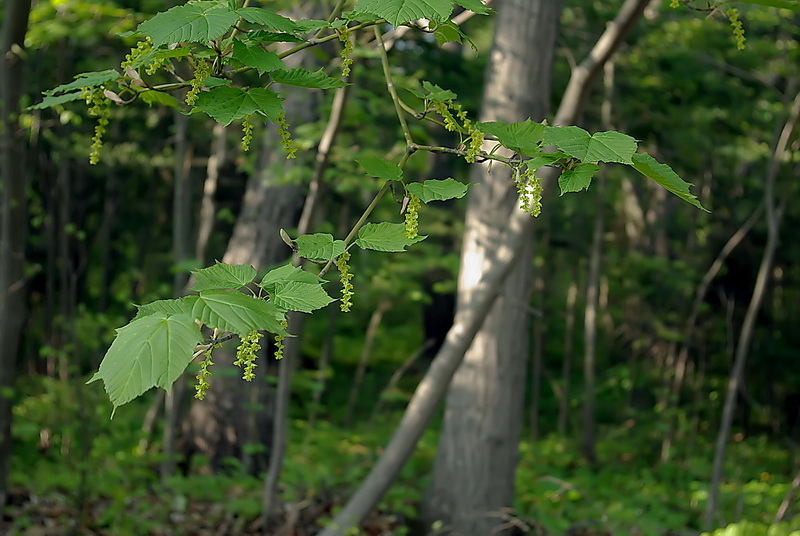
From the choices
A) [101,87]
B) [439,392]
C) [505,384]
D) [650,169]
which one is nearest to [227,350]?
[505,384]

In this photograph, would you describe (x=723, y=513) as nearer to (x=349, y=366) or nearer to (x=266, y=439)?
(x=266, y=439)

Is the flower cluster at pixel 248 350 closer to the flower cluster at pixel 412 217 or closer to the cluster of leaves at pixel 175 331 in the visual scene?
the cluster of leaves at pixel 175 331

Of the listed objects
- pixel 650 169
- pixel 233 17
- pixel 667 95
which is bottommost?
pixel 650 169

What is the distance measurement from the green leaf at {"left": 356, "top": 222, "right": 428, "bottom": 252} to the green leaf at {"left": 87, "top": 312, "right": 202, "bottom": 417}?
358 mm

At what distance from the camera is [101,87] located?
1464 millimetres

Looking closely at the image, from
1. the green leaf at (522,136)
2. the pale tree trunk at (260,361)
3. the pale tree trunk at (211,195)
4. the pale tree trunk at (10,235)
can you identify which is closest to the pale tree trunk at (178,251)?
the pale tree trunk at (211,195)

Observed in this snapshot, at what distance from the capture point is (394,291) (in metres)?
6.28

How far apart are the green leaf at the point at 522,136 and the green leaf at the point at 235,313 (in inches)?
18.2

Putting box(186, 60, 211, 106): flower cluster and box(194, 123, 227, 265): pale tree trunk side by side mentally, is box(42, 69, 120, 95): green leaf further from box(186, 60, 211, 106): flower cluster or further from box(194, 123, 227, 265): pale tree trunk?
box(194, 123, 227, 265): pale tree trunk

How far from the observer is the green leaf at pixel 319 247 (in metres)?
1.22

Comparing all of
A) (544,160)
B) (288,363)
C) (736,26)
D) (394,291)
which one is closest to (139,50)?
(544,160)

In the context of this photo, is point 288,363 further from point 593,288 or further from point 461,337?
point 593,288

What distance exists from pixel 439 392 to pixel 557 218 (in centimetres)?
536

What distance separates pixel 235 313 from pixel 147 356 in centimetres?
12
